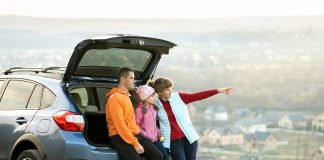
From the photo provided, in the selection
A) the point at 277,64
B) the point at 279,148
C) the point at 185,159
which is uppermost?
the point at 185,159

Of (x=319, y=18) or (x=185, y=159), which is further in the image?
(x=319, y=18)

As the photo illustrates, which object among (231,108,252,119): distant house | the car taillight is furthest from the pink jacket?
(231,108,252,119): distant house

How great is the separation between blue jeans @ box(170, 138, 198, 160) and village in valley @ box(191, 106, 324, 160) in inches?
4370

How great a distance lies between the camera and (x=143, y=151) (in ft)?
25.3

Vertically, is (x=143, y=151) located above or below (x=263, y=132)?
above

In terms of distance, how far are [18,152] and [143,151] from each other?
139cm

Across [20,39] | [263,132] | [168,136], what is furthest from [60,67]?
[263,132]

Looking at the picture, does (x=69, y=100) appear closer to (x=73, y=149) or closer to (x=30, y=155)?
(x=73, y=149)

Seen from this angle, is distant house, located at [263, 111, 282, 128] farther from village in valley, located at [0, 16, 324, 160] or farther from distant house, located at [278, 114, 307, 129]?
distant house, located at [278, 114, 307, 129]

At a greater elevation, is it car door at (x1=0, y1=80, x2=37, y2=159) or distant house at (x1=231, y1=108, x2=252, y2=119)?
car door at (x1=0, y1=80, x2=37, y2=159)

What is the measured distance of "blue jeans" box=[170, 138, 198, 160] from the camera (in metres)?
8.37

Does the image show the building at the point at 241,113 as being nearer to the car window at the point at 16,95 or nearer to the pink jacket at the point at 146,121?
the car window at the point at 16,95

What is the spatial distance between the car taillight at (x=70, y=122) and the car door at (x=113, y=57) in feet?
1.47

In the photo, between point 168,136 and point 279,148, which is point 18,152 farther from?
point 279,148
